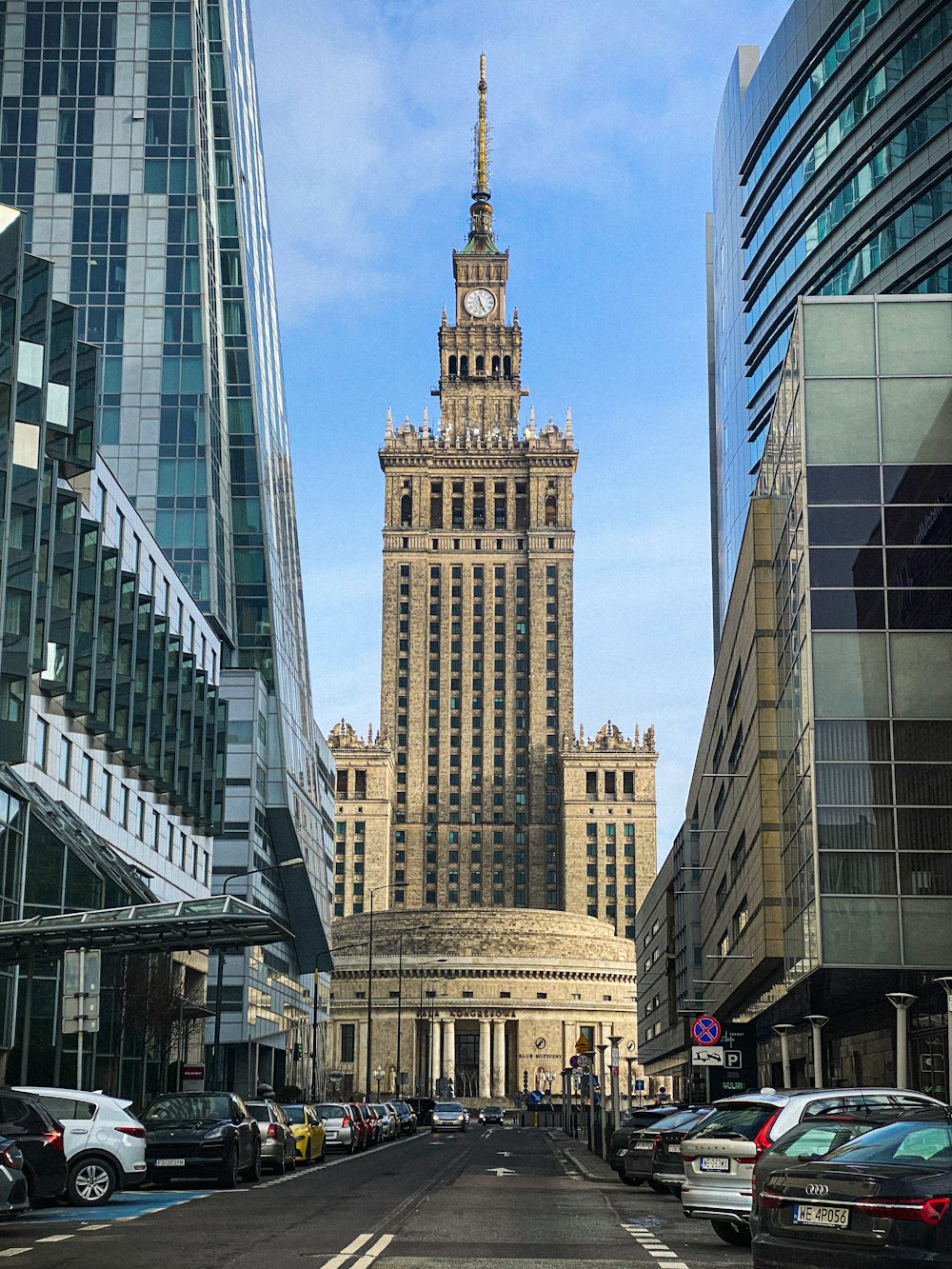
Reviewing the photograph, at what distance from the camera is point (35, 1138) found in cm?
2005

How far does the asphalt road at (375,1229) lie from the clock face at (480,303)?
562 feet

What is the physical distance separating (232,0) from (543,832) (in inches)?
4272

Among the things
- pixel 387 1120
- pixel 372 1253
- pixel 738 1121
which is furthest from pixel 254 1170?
pixel 387 1120

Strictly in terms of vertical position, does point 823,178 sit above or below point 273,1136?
above

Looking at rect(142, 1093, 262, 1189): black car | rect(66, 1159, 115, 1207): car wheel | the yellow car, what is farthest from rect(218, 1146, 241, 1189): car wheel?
the yellow car

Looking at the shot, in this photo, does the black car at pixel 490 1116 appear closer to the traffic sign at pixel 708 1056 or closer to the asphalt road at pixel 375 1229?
the traffic sign at pixel 708 1056

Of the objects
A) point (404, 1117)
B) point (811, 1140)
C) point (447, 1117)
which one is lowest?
point (447, 1117)

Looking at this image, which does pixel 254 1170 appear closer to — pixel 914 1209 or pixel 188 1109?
pixel 188 1109

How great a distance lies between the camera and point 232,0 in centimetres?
8719

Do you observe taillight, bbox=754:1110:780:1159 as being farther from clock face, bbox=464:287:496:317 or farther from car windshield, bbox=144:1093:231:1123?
clock face, bbox=464:287:496:317

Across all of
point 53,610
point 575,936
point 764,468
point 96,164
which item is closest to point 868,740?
point 764,468

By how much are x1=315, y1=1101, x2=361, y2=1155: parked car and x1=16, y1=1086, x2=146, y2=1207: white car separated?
21070 millimetres

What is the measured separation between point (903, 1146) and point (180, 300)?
70460 millimetres

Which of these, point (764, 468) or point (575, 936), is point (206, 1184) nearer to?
point (764, 468)
